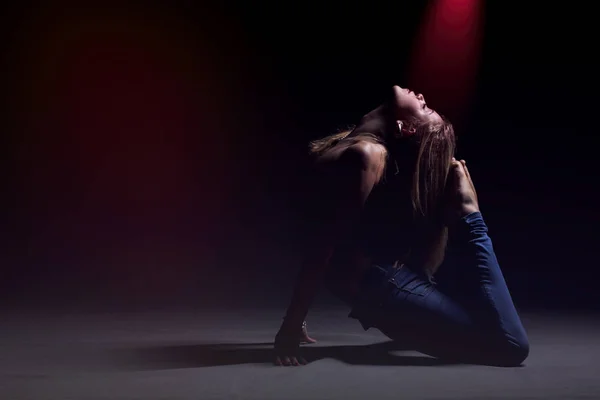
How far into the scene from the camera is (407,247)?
106 inches

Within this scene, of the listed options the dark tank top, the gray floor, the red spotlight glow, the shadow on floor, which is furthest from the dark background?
the dark tank top

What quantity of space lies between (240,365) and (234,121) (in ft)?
13.2

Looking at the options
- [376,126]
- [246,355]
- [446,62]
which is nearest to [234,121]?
[446,62]

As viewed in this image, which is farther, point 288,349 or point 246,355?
point 246,355

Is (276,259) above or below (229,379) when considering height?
below

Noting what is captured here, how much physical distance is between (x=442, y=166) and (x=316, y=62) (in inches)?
138

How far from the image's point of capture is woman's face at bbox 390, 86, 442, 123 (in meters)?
2.65

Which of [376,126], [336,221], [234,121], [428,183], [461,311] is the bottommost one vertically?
[234,121]

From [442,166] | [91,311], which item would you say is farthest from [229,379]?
[91,311]

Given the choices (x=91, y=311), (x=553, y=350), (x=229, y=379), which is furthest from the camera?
(x=91, y=311)

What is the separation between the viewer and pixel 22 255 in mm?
5629

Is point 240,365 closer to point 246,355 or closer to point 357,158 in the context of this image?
point 246,355

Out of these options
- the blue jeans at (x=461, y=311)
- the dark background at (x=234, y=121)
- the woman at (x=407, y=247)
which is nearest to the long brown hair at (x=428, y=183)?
the woman at (x=407, y=247)

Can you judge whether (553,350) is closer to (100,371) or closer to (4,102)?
(100,371)
